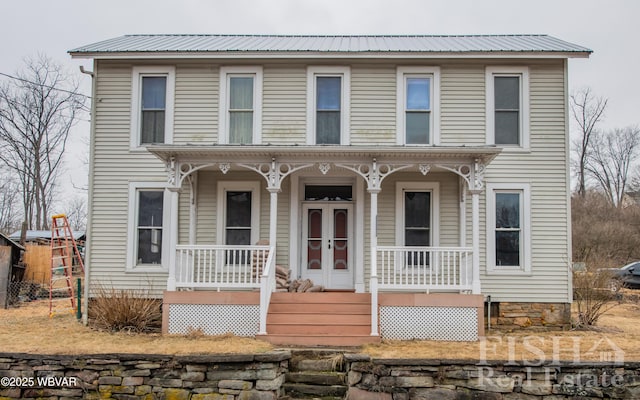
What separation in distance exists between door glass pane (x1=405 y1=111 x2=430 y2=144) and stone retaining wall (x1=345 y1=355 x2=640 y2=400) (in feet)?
17.1

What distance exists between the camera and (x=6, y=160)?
92.8ft

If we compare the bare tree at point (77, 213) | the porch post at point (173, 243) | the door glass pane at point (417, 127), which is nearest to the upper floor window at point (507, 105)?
the door glass pane at point (417, 127)

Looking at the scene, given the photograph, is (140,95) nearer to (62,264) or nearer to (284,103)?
(284,103)

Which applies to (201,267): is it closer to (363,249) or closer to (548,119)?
(363,249)

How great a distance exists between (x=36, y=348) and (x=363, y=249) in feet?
20.3

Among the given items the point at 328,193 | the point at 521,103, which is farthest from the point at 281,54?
the point at 521,103

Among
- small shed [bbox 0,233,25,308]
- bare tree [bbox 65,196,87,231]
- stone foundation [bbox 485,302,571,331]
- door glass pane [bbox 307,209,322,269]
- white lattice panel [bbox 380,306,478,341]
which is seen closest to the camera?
white lattice panel [bbox 380,306,478,341]

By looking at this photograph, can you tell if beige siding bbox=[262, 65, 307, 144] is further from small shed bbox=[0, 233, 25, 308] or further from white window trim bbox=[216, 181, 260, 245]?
small shed bbox=[0, 233, 25, 308]

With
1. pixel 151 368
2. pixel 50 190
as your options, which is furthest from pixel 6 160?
pixel 151 368

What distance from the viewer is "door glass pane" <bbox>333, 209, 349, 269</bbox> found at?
11.3 metres

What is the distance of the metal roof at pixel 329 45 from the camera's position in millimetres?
11047

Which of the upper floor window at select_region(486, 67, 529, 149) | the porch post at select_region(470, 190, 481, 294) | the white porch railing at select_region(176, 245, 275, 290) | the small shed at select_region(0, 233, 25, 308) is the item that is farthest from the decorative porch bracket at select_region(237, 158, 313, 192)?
the small shed at select_region(0, 233, 25, 308)

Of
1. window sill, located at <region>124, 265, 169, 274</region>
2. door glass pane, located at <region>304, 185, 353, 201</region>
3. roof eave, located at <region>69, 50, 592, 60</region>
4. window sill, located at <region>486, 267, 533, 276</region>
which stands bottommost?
window sill, located at <region>124, 265, 169, 274</region>

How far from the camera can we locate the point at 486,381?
740 cm
